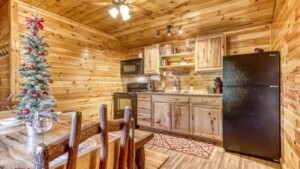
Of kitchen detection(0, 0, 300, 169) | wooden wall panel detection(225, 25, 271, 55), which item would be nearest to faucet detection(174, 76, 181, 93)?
kitchen detection(0, 0, 300, 169)

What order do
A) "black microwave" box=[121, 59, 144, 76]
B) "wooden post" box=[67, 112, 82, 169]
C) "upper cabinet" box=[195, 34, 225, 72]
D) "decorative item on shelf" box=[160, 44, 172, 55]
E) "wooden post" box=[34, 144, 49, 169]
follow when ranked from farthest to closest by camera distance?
"black microwave" box=[121, 59, 144, 76] < "decorative item on shelf" box=[160, 44, 172, 55] < "upper cabinet" box=[195, 34, 225, 72] < "wooden post" box=[67, 112, 82, 169] < "wooden post" box=[34, 144, 49, 169]

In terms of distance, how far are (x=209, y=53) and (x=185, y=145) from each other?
198 centimetres

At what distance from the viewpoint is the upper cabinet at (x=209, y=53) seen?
3.22 meters

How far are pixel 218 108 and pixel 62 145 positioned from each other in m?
2.90

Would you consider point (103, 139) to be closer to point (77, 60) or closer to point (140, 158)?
point (140, 158)

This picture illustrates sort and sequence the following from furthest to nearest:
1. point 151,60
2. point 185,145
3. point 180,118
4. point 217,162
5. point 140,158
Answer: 1. point 151,60
2. point 180,118
3. point 185,145
4. point 217,162
5. point 140,158

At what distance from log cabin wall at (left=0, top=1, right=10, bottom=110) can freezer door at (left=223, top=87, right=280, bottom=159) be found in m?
3.84

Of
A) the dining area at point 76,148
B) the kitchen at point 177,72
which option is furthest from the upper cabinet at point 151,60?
the dining area at point 76,148


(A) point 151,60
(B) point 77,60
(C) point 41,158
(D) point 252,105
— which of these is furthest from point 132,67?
(C) point 41,158

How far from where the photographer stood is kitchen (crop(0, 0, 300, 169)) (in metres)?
1.94

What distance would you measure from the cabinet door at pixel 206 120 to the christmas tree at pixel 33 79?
2597 mm

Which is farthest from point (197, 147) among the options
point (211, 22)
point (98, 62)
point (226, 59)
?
point (98, 62)

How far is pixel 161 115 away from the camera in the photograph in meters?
3.64

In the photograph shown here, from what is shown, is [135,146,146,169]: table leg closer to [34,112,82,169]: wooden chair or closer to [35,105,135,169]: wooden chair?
[35,105,135,169]: wooden chair
